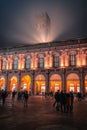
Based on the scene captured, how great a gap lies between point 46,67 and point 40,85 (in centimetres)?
564

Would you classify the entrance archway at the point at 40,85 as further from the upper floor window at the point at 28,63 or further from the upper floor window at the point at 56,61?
the upper floor window at the point at 56,61

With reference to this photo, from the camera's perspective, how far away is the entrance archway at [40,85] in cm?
4884

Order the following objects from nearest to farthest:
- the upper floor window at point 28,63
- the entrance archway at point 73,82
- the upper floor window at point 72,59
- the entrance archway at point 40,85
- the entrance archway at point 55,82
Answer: the entrance archway at point 73,82 → the upper floor window at point 72,59 → the entrance archway at point 55,82 → the entrance archway at point 40,85 → the upper floor window at point 28,63

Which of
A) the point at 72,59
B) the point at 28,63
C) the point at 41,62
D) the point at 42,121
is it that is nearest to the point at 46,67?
the point at 41,62

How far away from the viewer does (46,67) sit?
4869cm

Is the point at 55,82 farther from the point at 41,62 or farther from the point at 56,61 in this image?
the point at 41,62

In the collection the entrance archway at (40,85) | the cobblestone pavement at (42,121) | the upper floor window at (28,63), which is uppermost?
the upper floor window at (28,63)

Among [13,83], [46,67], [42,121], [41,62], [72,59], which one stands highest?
[72,59]

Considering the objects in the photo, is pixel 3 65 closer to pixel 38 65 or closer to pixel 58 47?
pixel 38 65

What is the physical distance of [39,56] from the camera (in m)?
50.0

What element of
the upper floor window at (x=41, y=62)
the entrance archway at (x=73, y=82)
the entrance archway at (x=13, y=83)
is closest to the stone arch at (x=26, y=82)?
the entrance archway at (x=13, y=83)

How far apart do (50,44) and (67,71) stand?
881cm

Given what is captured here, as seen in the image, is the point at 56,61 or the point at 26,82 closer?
the point at 56,61

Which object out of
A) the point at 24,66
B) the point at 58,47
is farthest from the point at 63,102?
the point at 24,66
